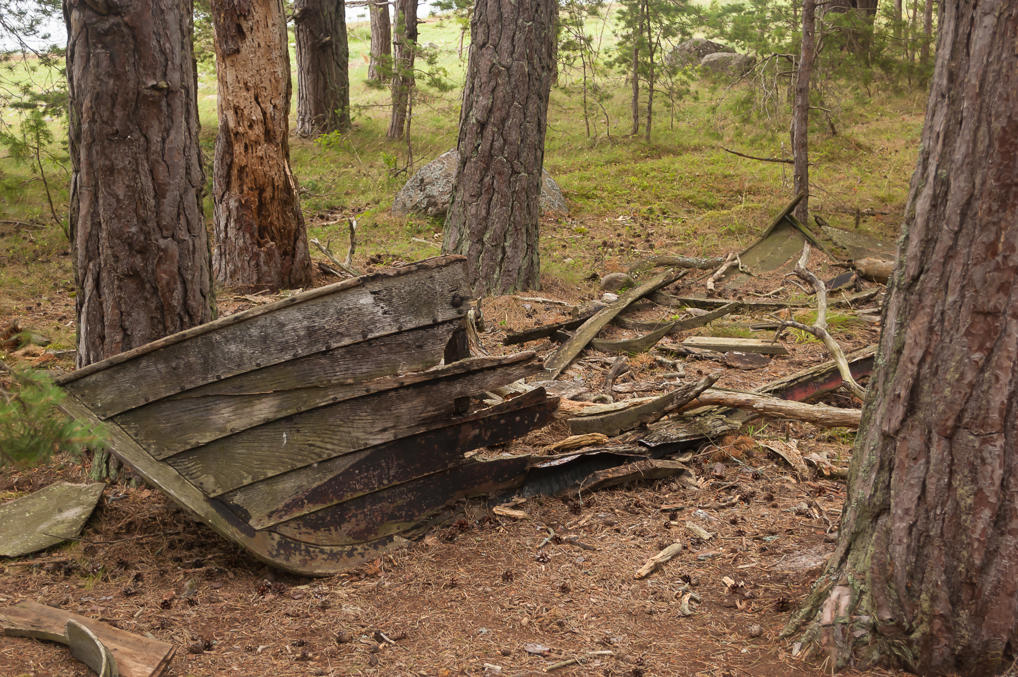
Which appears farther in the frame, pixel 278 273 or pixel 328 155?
pixel 328 155

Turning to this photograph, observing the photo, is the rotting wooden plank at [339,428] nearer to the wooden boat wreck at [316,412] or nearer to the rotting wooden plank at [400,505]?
the wooden boat wreck at [316,412]

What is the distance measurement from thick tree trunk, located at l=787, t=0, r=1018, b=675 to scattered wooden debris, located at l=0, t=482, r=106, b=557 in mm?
3571

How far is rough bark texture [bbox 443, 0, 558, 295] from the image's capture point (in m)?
8.34

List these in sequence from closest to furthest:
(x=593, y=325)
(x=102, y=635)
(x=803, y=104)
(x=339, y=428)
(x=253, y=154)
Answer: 1. (x=102, y=635)
2. (x=339, y=428)
3. (x=593, y=325)
4. (x=253, y=154)
5. (x=803, y=104)

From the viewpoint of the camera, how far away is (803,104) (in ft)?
36.0

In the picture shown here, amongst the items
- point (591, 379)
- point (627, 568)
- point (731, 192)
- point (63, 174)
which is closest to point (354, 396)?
point (627, 568)

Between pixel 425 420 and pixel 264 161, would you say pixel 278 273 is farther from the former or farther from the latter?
pixel 425 420

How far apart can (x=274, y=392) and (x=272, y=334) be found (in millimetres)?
287

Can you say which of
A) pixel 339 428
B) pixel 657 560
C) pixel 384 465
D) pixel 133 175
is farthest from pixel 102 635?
pixel 657 560

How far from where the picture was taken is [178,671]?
3.12 m

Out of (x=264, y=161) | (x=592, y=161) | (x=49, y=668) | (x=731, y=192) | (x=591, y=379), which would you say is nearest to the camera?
(x=49, y=668)

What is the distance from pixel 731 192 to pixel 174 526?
1157 cm

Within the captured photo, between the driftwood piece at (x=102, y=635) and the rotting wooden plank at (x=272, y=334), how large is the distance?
2.85 feet

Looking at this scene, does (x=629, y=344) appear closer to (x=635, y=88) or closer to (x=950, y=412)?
(x=950, y=412)
